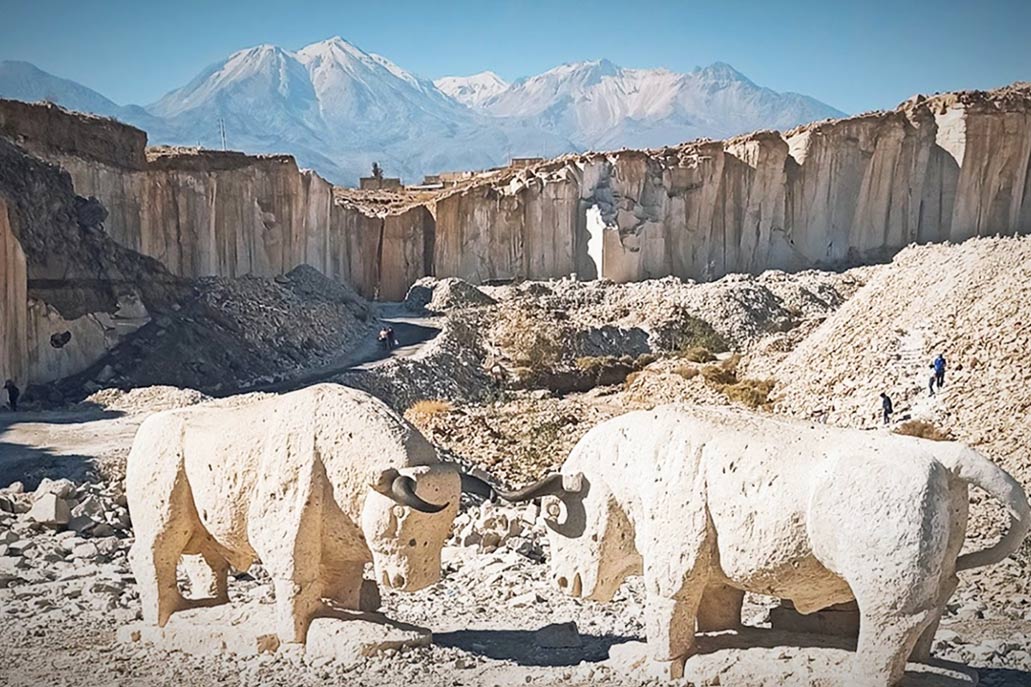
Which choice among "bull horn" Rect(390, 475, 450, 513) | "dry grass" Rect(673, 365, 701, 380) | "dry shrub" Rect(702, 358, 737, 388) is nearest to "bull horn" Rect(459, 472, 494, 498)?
"bull horn" Rect(390, 475, 450, 513)

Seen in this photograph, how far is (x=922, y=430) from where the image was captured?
19.6 metres

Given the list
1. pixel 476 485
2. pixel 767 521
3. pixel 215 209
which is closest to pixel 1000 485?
pixel 767 521

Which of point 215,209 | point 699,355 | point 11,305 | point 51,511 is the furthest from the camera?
point 215,209

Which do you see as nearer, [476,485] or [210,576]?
[476,485]

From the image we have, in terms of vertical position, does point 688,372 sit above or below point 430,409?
above

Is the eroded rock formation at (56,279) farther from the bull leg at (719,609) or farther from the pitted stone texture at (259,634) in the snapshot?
the bull leg at (719,609)

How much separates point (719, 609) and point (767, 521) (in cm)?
150

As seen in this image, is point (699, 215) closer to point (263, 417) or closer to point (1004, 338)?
point (1004, 338)

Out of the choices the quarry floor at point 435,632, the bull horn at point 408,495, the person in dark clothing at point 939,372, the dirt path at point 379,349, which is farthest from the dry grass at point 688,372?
the bull horn at point 408,495

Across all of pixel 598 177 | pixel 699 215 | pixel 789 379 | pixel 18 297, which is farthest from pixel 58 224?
pixel 699 215

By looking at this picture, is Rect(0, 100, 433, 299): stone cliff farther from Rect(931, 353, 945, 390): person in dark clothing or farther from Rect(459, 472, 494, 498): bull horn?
Rect(459, 472, 494, 498): bull horn

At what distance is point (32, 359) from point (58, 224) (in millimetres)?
4934

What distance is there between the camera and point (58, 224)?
29.8 meters

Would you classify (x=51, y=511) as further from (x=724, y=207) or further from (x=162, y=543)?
(x=724, y=207)
